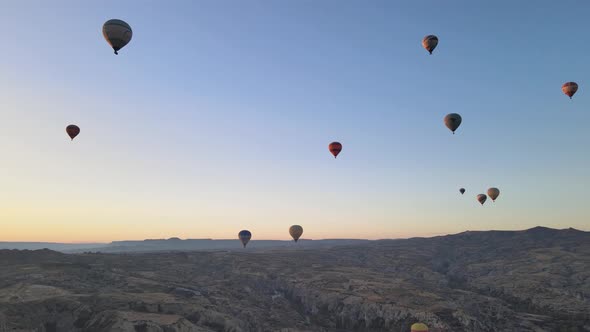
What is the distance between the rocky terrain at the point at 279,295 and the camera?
157ft

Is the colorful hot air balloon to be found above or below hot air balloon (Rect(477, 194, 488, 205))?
above

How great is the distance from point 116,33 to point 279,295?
57017mm

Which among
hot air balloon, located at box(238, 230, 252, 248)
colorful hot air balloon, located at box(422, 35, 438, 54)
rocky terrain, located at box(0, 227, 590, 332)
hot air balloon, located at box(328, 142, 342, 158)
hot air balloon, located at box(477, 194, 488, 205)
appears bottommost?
rocky terrain, located at box(0, 227, 590, 332)

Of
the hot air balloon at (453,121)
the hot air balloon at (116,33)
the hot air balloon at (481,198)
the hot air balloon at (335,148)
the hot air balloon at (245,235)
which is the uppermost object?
the hot air balloon at (116,33)

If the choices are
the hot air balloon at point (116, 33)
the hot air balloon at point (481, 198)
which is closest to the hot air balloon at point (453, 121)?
the hot air balloon at point (481, 198)

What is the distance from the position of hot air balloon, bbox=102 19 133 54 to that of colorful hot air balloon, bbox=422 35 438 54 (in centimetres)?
4691

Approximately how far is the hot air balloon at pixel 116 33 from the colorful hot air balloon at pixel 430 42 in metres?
46.9

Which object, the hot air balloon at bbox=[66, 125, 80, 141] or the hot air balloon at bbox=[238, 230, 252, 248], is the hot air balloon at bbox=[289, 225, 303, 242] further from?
the hot air balloon at bbox=[66, 125, 80, 141]

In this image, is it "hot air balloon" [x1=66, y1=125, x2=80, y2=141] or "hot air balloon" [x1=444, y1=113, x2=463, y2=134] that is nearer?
"hot air balloon" [x1=66, y1=125, x2=80, y2=141]

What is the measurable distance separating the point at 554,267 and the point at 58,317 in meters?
109

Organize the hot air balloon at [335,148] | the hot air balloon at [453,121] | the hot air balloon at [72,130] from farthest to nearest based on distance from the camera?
1. the hot air balloon at [335,148]
2. the hot air balloon at [453,121]
3. the hot air balloon at [72,130]

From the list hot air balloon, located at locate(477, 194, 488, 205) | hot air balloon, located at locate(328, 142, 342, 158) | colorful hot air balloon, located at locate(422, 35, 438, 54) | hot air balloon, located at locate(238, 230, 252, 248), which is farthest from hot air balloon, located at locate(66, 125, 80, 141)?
hot air balloon, located at locate(477, 194, 488, 205)

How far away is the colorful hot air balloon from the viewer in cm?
6575

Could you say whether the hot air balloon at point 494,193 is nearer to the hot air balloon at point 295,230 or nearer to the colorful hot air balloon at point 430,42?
the hot air balloon at point 295,230
